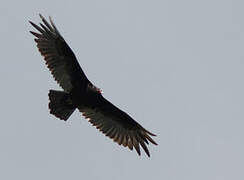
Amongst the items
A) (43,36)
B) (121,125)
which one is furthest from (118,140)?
(43,36)

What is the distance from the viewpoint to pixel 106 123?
22547mm

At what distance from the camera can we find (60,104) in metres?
21.3

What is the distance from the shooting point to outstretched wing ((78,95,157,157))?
2231 cm

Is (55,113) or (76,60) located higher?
Answer: (76,60)

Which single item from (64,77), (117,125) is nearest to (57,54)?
(64,77)

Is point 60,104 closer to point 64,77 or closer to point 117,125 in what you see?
point 64,77

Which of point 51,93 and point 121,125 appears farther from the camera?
point 121,125

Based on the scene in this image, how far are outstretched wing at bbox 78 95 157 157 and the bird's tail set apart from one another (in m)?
0.80

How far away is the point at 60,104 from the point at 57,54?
1317 mm

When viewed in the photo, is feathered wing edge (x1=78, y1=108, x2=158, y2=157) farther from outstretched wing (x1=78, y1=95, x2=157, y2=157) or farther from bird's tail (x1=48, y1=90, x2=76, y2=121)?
bird's tail (x1=48, y1=90, x2=76, y2=121)

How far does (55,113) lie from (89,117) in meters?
1.30

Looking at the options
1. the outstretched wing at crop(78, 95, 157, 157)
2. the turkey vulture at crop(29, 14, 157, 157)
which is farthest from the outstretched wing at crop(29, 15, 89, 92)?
the outstretched wing at crop(78, 95, 157, 157)

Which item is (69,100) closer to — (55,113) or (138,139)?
(55,113)

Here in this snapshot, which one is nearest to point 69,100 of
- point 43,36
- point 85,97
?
point 85,97
